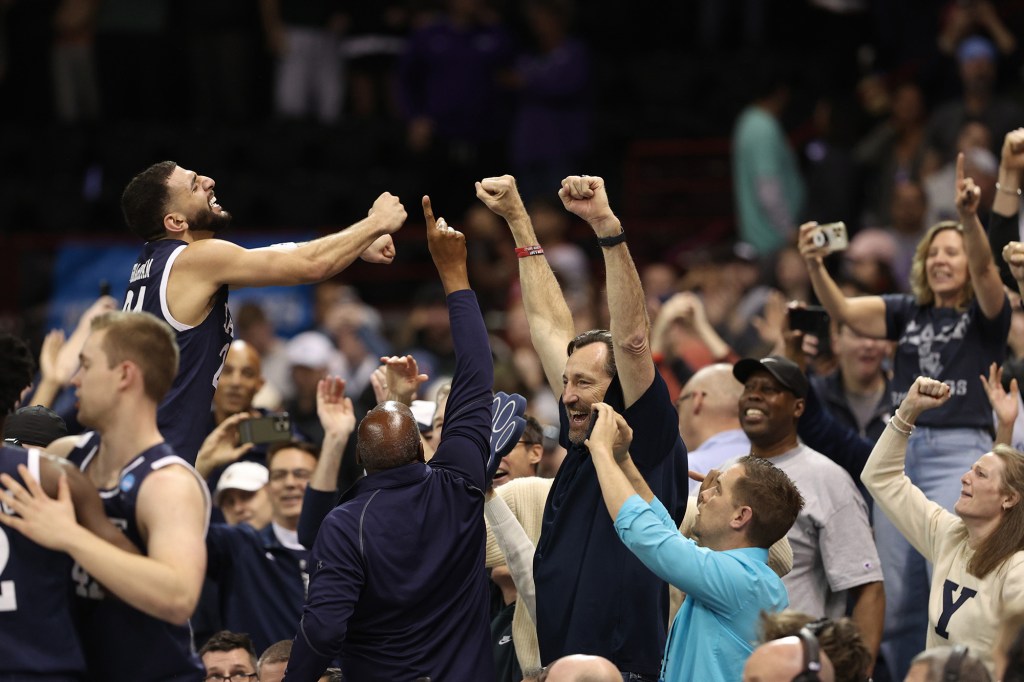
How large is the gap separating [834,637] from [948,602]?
132cm

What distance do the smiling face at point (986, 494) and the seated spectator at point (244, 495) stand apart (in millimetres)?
3527

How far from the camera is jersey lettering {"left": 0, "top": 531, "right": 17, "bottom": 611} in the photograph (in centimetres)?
452

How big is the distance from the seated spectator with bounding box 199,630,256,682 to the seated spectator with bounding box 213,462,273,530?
1.49m

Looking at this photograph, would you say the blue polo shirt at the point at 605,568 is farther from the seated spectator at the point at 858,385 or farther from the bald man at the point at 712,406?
the seated spectator at the point at 858,385

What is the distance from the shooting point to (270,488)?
7605 mm

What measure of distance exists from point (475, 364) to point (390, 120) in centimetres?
961

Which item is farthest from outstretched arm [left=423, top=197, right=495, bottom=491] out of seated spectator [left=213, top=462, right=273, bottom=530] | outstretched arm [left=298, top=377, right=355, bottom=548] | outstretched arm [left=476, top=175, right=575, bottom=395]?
seated spectator [left=213, top=462, right=273, bottom=530]

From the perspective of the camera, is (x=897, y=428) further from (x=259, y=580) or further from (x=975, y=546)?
(x=259, y=580)

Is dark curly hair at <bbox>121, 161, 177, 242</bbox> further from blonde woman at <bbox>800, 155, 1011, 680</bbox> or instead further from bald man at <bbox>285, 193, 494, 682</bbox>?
blonde woman at <bbox>800, 155, 1011, 680</bbox>

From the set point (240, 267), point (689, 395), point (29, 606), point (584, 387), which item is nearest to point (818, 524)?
point (689, 395)

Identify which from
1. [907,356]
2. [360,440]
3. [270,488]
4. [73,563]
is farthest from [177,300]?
[907,356]

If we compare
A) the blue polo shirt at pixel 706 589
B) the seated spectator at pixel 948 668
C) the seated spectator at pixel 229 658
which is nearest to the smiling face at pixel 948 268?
the blue polo shirt at pixel 706 589

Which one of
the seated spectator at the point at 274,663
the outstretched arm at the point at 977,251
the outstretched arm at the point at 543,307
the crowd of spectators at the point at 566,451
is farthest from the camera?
the outstretched arm at the point at 977,251

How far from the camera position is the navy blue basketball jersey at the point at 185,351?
18.6 feet
